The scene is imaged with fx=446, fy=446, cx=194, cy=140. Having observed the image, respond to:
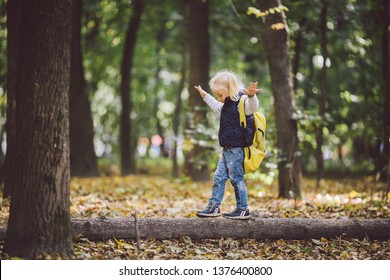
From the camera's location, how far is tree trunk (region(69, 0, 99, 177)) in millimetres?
13273

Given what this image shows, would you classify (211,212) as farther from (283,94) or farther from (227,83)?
(283,94)

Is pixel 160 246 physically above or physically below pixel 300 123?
below

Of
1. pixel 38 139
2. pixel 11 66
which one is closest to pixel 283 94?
pixel 11 66

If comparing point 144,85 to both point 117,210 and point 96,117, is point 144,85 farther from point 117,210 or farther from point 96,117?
point 117,210

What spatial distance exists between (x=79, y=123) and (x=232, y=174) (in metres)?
8.52

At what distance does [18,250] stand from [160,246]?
5.42 feet

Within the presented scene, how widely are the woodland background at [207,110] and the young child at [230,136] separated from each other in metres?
0.53

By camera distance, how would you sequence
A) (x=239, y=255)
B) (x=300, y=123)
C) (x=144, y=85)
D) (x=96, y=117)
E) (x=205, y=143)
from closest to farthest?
(x=239, y=255) → (x=300, y=123) → (x=205, y=143) → (x=144, y=85) → (x=96, y=117)

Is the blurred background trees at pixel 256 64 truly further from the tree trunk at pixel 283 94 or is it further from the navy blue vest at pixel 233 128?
the navy blue vest at pixel 233 128

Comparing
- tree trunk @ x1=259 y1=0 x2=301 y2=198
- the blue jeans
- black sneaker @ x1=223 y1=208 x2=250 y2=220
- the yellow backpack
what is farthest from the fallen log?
tree trunk @ x1=259 y1=0 x2=301 y2=198

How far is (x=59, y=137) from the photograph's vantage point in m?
4.82

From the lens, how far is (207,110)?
11.5m

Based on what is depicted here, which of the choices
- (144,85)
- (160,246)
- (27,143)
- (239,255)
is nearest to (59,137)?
(27,143)

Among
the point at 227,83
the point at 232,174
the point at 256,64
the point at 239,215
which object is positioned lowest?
the point at 239,215
